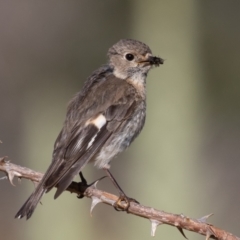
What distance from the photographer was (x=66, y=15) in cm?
1279

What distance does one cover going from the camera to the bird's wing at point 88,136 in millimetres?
3803

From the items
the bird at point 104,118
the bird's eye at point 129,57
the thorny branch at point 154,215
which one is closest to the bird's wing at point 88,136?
the bird at point 104,118

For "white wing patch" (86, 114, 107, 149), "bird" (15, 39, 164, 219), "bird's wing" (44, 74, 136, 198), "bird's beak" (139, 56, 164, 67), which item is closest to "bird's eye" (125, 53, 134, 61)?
"bird" (15, 39, 164, 219)

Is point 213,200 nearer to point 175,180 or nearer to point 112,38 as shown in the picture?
point 175,180

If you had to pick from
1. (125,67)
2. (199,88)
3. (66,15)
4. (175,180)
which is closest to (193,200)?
(175,180)

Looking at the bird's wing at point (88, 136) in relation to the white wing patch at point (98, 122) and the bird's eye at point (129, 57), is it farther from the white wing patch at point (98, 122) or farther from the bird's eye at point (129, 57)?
the bird's eye at point (129, 57)

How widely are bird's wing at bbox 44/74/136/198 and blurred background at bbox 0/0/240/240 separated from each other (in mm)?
3100

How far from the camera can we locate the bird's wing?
3.80 meters

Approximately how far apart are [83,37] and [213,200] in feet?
13.6

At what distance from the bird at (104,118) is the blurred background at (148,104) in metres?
2.81

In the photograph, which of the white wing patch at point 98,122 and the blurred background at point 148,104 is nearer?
the white wing patch at point 98,122

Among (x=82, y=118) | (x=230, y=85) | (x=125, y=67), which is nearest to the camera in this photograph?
(x=82, y=118)

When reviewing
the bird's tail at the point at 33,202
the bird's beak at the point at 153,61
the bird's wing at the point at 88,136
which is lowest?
the bird's tail at the point at 33,202

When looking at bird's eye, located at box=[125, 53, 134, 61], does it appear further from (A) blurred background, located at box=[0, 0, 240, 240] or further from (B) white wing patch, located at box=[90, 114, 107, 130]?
(A) blurred background, located at box=[0, 0, 240, 240]
